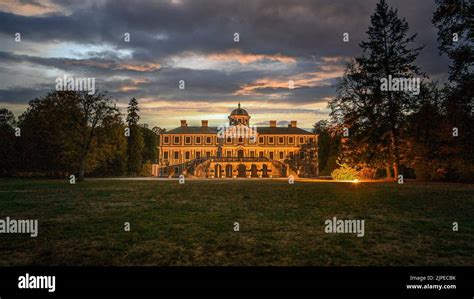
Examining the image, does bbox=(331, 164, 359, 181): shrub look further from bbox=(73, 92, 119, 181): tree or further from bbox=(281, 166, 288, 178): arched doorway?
bbox=(73, 92, 119, 181): tree

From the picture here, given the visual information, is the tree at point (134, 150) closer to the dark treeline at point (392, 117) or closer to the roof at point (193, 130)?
the roof at point (193, 130)

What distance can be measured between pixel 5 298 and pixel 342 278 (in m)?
5.40

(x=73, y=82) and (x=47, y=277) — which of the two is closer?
(x=47, y=277)

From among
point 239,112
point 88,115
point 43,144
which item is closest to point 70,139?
point 88,115

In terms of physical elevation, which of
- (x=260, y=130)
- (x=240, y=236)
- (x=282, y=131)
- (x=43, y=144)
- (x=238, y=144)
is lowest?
(x=240, y=236)

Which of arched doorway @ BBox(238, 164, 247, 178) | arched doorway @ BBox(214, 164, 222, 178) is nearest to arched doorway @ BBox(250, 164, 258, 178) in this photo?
arched doorway @ BBox(238, 164, 247, 178)

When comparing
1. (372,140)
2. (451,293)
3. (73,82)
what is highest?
(73,82)

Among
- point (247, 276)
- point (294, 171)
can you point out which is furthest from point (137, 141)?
point (247, 276)

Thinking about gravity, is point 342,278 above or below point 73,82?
below

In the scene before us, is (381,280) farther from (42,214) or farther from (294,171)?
(294,171)

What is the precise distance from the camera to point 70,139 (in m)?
33.5

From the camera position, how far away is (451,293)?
517 cm

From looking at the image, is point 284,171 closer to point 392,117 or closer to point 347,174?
point 347,174

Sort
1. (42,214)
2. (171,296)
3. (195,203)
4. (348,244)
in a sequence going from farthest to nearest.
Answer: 1. (195,203)
2. (42,214)
3. (348,244)
4. (171,296)
